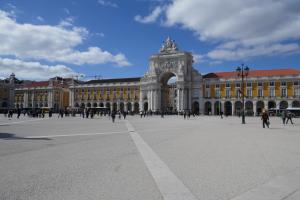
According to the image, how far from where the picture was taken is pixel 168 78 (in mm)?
97125

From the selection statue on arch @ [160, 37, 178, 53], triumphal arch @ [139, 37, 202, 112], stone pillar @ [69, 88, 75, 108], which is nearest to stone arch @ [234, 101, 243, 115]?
triumphal arch @ [139, 37, 202, 112]

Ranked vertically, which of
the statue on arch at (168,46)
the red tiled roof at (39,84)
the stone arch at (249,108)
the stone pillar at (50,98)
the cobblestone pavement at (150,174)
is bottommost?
the cobblestone pavement at (150,174)

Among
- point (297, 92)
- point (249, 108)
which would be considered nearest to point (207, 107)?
point (249, 108)

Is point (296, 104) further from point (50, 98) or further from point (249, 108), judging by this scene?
point (50, 98)

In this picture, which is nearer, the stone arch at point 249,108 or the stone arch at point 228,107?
the stone arch at point 249,108

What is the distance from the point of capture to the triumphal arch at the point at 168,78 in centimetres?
8775

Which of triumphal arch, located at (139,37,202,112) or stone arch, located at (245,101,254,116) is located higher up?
triumphal arch, located at (139,37,202,112)

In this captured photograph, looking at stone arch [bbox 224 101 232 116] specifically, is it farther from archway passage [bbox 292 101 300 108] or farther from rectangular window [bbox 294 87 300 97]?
rectangular window [bbox 294 87 300 97]

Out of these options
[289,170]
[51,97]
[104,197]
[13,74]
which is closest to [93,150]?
[104,197]

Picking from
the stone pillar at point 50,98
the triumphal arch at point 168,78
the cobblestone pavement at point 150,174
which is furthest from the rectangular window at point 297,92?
the stone pillar at point 50,98

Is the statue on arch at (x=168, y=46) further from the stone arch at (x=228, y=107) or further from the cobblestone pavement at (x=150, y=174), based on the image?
the cobblestone pavement at (x=150, y=174)

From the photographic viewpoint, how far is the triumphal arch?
288ft

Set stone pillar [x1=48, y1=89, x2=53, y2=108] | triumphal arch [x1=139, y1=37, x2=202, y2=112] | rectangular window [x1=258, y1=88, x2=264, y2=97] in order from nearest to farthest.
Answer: rectangular window [x1=258, y1=88, x2=264, y2=97] → triumphal arch [x1=139, y1=37, x2=202, y2=112] → stone pillar [x1=48, y1=89, x2=53, y2=108]

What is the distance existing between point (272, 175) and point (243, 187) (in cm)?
132
